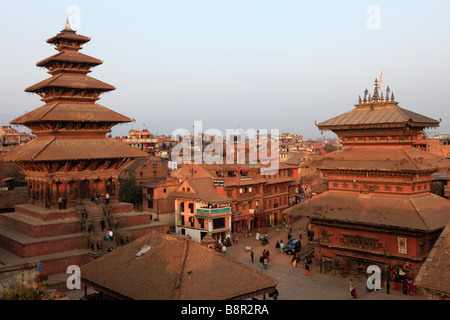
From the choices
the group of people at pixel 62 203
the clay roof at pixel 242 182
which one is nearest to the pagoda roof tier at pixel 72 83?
the group of people at pixel 62 203

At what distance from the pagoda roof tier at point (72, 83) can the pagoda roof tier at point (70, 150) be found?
421 centimetres

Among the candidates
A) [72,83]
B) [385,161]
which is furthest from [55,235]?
[385,161]

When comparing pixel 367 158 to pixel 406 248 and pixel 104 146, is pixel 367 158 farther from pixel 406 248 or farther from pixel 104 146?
pixel 104 146

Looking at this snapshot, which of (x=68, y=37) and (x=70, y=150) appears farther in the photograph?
(x=68, y=37)

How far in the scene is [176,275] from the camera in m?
16.5

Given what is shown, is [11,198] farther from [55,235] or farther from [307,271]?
[307,271]

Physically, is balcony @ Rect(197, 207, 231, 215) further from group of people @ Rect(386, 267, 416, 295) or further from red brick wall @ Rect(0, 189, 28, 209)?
group of people @ Rect(386, 267, 416, 295)

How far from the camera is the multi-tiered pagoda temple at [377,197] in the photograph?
26359mm

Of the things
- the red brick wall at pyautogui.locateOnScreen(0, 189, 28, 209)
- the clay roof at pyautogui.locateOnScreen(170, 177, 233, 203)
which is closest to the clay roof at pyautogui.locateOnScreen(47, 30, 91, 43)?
the red brick wall at pyautogui.locateOnScreen(0, 189, 28, 209)

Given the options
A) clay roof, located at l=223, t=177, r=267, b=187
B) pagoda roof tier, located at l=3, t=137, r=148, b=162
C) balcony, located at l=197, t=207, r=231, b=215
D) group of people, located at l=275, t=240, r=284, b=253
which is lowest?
group of people, located at l=275, t=240, r=284, b=253

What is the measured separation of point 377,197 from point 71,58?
86.4ft

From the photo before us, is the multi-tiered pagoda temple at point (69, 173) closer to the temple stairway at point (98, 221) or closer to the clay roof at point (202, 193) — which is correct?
the temple stairway at point (98, 221)

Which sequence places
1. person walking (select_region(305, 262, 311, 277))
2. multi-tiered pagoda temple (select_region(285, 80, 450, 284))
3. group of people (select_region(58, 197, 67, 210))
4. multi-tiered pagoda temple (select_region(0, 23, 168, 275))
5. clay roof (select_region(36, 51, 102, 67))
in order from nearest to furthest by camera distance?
multi-tiered pagoda temple (select_region(285, 80, 450, 284))
multi-tiered pagoda temple (select_region(0, 23, 168, 275))
person walking (select_region(305, 262, 311, 277))
group of people (select_region(58, 197, 67, 210))
clay roof (select_region(36, 51, 102, 67))

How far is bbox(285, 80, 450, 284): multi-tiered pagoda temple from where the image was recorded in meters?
26.4
